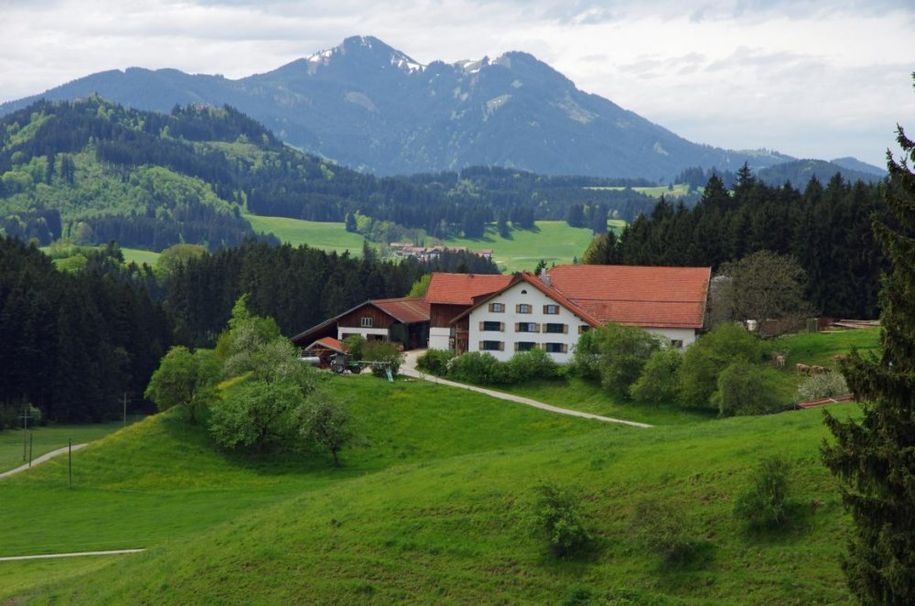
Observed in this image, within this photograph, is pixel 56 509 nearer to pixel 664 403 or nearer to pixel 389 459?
pixel 389 459

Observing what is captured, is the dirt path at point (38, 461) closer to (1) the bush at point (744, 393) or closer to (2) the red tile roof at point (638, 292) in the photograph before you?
(2) the red tile roof at point (638, 292)

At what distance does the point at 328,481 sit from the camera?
6206 cm

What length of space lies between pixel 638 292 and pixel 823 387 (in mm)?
25280

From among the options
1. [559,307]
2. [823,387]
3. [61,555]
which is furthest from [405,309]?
[61,555]

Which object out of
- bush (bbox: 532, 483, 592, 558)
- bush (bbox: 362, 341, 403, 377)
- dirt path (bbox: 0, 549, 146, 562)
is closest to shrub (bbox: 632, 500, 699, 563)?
bush (bbox: 532, 483, 592, 558)

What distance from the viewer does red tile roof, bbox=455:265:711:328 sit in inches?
3248

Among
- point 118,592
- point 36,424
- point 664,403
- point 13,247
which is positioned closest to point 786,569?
point 118,592

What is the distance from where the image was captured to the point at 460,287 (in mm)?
92938

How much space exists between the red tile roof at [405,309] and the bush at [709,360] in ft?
101

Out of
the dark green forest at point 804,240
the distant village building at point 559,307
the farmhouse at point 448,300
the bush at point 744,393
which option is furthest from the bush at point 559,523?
the dark green forest at point 804,240

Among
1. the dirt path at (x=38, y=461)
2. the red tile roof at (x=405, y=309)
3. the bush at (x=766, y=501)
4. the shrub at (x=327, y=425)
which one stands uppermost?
the red tile roof at (x=405, y=309)

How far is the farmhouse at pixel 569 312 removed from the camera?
270ft

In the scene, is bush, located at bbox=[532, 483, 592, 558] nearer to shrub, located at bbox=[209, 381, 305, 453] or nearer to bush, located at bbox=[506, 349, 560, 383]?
shrub, located at bbox=[209, 381, 305, 453]

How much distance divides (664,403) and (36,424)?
5745 centimetres
